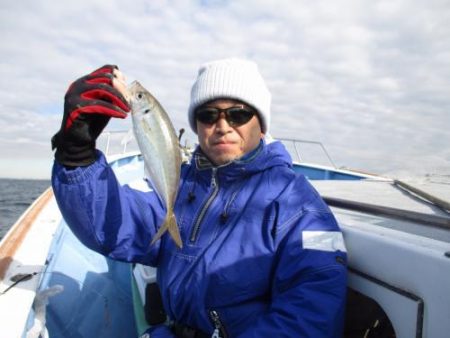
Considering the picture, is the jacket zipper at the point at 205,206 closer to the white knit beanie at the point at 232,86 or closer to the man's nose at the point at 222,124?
the man's nose at the point at 222,124

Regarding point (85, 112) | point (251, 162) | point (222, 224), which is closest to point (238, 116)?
point (251, 162)

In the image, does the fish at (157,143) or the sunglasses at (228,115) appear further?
the sunglasses at (228,115)

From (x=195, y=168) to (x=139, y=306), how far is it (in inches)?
60.7

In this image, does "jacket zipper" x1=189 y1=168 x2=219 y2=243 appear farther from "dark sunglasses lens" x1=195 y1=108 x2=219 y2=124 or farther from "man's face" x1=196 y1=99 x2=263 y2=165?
"dark sunglasses lens" x1=195 y1=108 x2=219 y2=124

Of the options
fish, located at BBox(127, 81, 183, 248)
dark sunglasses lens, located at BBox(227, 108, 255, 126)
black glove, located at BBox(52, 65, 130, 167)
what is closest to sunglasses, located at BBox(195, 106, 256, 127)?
dark sunglasses lens, located at BBox(227, 108, 255, 126)

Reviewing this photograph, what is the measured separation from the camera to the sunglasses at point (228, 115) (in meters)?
2.28

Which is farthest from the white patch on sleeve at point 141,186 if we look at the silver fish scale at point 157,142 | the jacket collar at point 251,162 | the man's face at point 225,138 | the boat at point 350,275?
the boat at point 350,275

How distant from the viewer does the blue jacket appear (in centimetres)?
167

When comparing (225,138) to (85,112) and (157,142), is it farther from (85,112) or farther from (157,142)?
(85,112)

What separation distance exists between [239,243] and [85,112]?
1.07m

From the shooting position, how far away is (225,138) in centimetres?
225

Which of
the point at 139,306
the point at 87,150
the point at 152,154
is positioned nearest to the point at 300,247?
the point at 152,154

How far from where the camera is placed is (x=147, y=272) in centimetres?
282

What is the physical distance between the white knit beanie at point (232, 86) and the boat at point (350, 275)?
87 cm
